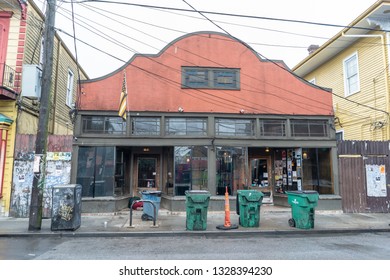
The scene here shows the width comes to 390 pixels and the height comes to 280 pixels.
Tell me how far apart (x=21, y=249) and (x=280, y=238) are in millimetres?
6620

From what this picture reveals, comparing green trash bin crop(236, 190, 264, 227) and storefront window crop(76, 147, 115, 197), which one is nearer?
green trash bin crop(236, 190, 264, 227)

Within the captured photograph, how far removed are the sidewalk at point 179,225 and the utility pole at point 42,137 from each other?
21.2 inches

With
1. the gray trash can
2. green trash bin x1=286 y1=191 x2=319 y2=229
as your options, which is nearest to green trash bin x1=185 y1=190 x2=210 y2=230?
green trash bin x1=286 y1=191 x2=319 y2=229

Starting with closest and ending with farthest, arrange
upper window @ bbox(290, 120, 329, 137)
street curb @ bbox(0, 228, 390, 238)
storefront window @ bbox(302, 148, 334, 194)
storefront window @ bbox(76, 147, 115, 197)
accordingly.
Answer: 1. street curb @ bbox(0, 228, 390, 238)
2. storefront window @ bbox(76, 147, 115, 197)
3. storefront window @ bbox(302, 148, 334, 194)
4. upper window @ bbox(290, 120, 329, 137)

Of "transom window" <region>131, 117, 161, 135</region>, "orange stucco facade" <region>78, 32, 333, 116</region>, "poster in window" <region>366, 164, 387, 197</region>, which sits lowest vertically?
"poster in window" <region>366, 164, 387, 197</region>

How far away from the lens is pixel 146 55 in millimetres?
11898

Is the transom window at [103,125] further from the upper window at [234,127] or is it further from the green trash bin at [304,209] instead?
the green trash bin at [304,209]

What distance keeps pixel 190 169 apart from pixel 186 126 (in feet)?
5.91

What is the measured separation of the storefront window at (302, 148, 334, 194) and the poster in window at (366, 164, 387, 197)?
59.9 inches

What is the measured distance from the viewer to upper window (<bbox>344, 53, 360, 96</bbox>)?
48.6ft

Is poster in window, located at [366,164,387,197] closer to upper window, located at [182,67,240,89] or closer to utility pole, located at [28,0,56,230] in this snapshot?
upper window, located at [182,67,240,89]

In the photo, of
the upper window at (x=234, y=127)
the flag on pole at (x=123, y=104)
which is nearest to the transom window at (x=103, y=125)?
the flag on pole at (x=123, y=104)

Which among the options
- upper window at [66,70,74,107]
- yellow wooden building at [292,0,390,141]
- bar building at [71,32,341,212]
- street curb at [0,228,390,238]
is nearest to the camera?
street curb at [0,228,390,238]
